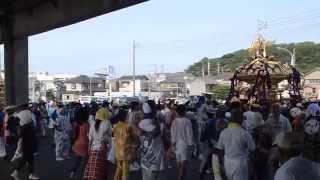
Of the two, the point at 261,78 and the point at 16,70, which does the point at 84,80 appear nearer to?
the point at 16,70

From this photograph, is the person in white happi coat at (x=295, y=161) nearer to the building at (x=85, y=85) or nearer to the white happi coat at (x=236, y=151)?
the white happi coat at (x=236, y=151)

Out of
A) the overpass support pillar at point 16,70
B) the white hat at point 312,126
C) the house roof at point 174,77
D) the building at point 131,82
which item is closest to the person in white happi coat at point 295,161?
the white hat at point 312,126

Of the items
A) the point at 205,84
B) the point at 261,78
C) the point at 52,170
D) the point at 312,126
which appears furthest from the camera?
the point at 205,84

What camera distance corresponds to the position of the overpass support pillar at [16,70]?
1202 inches

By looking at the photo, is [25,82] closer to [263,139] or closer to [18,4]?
[18,4]

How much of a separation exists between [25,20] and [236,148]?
68.1ft

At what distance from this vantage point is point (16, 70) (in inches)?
1216

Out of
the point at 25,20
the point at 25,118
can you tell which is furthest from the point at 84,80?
the point at 25,118

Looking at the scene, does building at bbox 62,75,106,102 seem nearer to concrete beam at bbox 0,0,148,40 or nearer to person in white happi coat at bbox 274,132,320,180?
concrete beam at bbox 0,0,148,40

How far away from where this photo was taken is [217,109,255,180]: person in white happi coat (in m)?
8.64

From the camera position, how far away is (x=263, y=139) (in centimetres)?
1105

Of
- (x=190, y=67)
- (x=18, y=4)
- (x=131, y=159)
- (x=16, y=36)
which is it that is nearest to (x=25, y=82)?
(x=16, y=36)

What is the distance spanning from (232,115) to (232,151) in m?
0.54

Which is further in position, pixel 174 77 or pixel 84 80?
pixel 174 77
